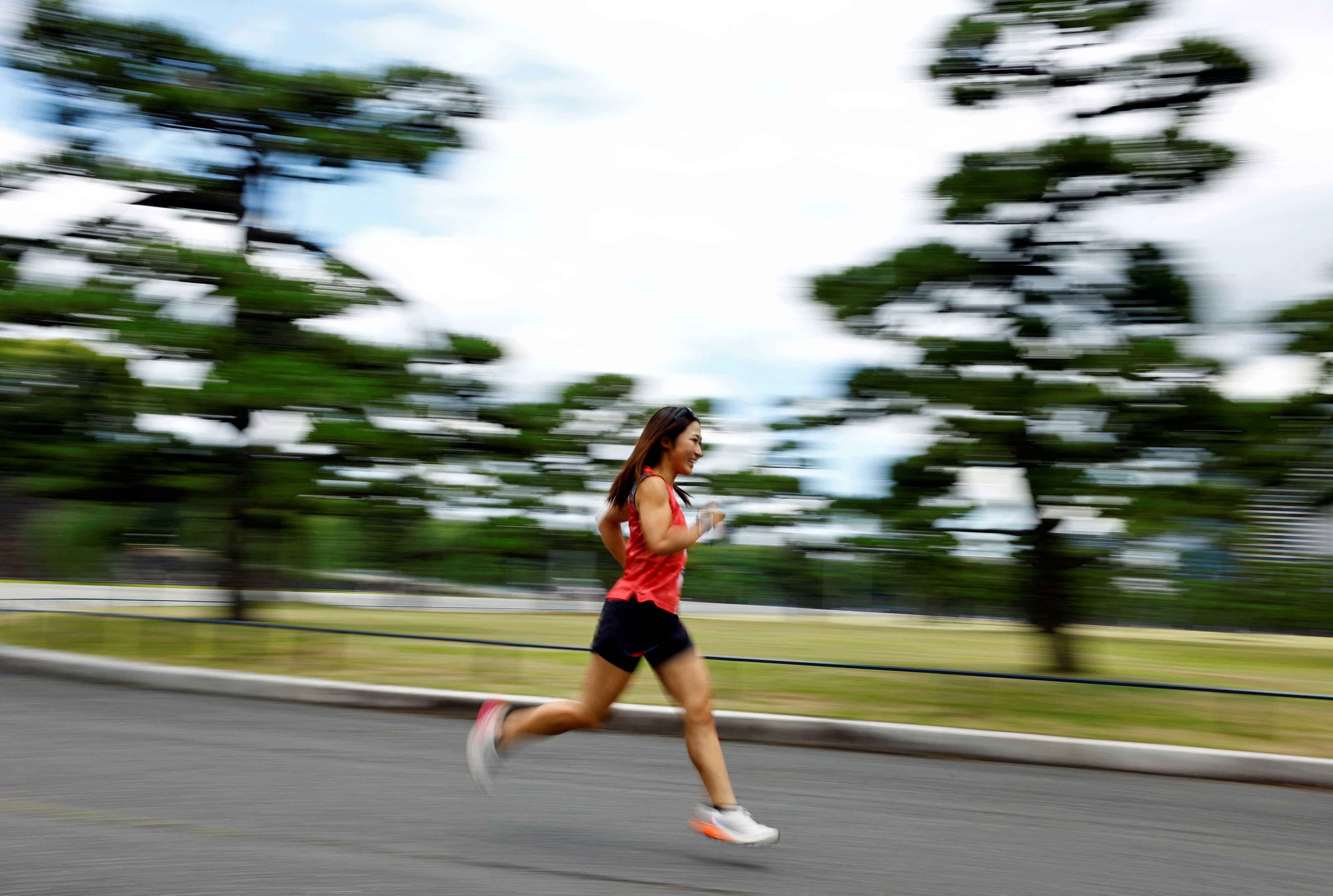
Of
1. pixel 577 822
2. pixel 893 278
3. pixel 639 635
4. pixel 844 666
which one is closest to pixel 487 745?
pixel 577 822

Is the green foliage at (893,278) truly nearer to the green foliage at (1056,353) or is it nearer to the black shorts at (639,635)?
the green foliage at (1056,353)

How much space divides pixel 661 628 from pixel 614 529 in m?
0.56

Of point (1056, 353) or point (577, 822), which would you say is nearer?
point (577, 822)

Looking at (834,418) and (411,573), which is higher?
(834,418)

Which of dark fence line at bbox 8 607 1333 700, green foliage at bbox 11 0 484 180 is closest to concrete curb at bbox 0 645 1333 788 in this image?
dark fence line at bbox 8 607 1333 700

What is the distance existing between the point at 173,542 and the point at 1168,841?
1620cm

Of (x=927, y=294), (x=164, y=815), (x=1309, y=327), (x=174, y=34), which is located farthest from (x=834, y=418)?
(x=174, y=34)

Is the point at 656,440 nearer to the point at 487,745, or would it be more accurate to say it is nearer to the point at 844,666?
the point at 487,745

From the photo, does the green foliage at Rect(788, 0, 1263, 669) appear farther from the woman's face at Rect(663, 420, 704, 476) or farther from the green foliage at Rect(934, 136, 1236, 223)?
the woman's face at Rect(663, 420, 704, 476)

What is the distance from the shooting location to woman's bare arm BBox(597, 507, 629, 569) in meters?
4.70

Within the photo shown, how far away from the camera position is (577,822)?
191 inches

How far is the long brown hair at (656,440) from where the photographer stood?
447 cm

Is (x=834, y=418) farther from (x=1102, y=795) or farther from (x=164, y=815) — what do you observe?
(x=164, y=815)

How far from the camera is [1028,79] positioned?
41.1 feet
